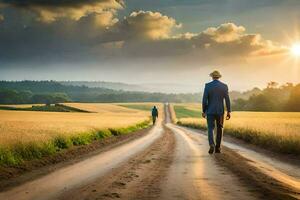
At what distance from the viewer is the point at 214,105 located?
628 inches

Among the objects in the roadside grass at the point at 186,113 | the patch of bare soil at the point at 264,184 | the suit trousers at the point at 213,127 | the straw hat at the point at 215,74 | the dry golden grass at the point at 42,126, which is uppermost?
the straw hat at the point at 215,74

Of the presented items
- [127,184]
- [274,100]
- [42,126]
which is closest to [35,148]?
[127,184]

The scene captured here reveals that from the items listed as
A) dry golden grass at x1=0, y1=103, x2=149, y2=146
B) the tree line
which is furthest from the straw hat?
the tree line

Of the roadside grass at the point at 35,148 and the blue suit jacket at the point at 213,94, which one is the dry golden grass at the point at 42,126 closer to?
the roadside grass at the point at 35,148

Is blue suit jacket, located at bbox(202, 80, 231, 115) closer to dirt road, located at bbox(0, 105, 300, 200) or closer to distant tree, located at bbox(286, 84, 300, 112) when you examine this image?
dirt road, located at bbox(0, 105, 300, 200)

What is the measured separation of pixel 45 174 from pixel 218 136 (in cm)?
721

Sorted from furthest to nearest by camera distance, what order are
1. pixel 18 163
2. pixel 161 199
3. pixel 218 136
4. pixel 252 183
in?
pixel 218 136, pixel 18 163, pixel 252 183, pixel 161 199

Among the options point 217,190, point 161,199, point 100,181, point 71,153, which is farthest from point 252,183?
point 71,153

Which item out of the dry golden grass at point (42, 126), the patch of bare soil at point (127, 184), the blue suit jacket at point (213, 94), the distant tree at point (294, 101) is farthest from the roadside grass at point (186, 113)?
the patch of bare soil at point (127, 184)

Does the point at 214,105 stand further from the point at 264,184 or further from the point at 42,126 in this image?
the point at 42,126

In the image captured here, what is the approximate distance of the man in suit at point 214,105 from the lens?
15859mm

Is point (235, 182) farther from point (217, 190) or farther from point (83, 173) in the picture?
point (83, 173)

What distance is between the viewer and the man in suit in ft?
52.0

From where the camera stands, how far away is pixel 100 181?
905cm
